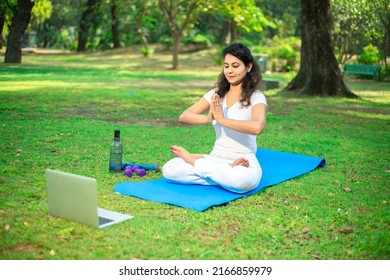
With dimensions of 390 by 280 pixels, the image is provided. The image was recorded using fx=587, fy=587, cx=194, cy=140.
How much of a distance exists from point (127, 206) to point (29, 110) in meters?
5.83

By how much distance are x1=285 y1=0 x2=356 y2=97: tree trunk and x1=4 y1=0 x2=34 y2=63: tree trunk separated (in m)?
7.25

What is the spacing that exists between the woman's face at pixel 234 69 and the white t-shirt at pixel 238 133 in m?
0.20

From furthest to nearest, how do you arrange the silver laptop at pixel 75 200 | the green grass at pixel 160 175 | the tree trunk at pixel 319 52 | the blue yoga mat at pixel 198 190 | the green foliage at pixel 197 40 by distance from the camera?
1. the green foliage at pixel 197 40
2. the tree trunk at pixel 319 52
3. the blue yoga mat at pixel 198 190
4. the silver laptop at pixel 75 200
5. the green grass at pixel 160 175

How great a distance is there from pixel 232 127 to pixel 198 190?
628 millimetres

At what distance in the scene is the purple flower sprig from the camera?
5645 mm

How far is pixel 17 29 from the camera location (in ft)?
52.7

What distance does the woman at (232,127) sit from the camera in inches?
198

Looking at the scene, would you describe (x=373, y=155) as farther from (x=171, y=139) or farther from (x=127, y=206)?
(x=127, y=206)

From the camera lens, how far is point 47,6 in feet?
64.6

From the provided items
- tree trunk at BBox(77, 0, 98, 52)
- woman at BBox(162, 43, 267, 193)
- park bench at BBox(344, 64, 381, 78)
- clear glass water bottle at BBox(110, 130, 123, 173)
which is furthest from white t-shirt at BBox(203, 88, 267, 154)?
tree trunk at BBox(77, 0, 98, 52)

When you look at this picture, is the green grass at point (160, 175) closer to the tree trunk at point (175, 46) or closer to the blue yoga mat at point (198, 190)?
the blue yoga mat at point (198, 190)

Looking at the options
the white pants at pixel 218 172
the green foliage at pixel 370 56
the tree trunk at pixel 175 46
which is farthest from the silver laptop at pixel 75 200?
the tree trunk at pixel 175 46

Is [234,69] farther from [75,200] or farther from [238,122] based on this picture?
[75,200]

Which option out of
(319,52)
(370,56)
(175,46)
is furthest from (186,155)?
(175,46)
